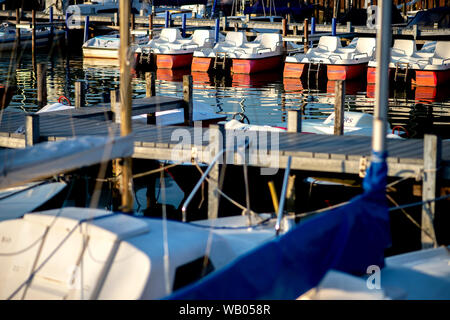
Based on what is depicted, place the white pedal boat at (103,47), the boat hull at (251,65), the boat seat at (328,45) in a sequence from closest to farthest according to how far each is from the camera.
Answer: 1. the boat seat at (328,45)
2. the boat hull at (251,65)
3. the white pedal boat at (103,47)

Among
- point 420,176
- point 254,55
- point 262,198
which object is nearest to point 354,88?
point 254,55

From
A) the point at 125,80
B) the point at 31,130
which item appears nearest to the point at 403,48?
the point at 31,130

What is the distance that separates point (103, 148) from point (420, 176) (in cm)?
458

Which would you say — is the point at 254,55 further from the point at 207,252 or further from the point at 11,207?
the point at 207,252

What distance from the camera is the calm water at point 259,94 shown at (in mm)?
22688

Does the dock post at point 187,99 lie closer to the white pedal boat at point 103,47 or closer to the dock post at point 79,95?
the dock post at point 79,95

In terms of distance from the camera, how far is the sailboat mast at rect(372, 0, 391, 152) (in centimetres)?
784

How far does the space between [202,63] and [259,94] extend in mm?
6192

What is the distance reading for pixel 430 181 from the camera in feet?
32.9

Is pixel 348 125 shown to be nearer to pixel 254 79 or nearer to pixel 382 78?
pixel 382 78

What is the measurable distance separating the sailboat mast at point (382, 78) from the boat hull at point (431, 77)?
20466mm

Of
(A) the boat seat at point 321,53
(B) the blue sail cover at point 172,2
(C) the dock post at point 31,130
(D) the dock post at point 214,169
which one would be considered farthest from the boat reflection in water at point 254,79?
(D) the dock post at point 214,169

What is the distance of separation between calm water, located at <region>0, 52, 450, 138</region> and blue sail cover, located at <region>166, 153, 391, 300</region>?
12646 millimetres

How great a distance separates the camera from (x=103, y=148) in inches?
325
